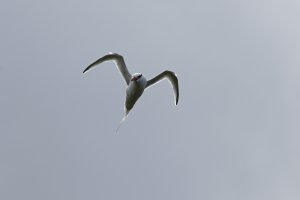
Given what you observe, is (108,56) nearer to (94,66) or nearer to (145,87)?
(94,66)

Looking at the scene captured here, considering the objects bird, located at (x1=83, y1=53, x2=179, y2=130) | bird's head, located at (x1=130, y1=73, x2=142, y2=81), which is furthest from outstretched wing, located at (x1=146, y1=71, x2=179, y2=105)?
bird's head, located at (x1=130, y1=73, x2=142, y2=81)

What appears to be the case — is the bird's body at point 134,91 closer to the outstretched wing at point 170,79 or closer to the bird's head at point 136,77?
the bird's head at point 136,77

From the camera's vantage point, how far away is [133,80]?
3331 centimetres

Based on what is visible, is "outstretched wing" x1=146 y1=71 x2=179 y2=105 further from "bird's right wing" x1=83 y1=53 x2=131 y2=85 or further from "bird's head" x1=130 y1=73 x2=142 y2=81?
"bird's head" x1=130 y1=73 x2=142 y2=81

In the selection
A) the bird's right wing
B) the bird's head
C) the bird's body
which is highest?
the bird's right wing

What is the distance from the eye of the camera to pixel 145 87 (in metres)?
34.5

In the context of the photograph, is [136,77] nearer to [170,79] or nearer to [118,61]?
[118,61]

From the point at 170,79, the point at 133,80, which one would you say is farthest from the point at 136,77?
the point at 170,79

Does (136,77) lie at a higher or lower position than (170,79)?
higher

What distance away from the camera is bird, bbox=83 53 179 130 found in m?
33.3

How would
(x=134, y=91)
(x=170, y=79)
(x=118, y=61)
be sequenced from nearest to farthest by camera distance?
(x=134, y=91), (x=118, y=61), (x=170, y=79)

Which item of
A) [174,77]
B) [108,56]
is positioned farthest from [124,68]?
[174,77]

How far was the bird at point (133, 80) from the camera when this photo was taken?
33281mm

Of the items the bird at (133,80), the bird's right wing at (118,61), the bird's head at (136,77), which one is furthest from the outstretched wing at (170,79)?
the bird's head at (136,77)
